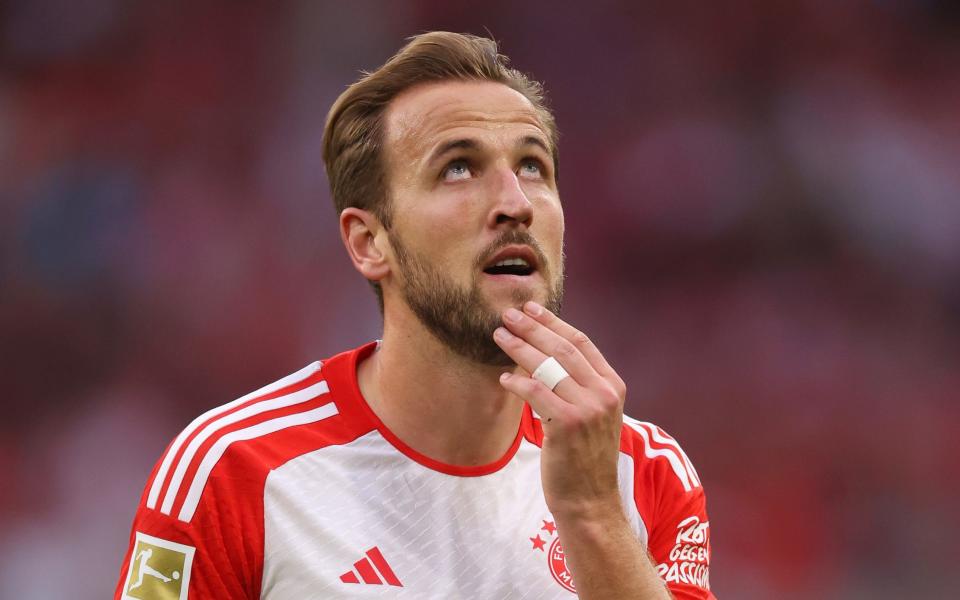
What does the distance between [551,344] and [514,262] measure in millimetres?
345

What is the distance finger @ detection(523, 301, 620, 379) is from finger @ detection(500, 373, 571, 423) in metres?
0.12

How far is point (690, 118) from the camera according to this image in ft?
25.8

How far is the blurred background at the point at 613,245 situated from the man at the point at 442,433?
4033 millimetres

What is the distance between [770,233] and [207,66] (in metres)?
4.11

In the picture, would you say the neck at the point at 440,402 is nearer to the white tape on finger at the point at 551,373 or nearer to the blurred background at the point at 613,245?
the white tape on finger at the point at 551,373

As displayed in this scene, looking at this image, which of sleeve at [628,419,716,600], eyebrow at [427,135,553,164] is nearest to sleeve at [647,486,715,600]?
sleeve at [628,419,716,600]

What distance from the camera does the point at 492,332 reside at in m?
2.73

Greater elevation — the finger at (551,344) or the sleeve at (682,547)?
the finger at (551,344)

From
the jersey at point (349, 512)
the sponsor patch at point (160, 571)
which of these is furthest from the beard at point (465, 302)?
the sponsor patch at point (160, 571)

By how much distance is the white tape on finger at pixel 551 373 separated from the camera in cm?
246

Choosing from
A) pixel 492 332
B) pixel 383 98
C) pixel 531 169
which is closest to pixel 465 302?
pixel 492 332

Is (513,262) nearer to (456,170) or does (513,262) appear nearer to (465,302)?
(465,302)

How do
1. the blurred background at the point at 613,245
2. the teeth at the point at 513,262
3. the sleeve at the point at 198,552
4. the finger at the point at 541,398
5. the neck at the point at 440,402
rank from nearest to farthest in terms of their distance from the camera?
1. the finger at the point at 541,398
2. the sleeve at the point at 198,552
3. the teeth at the point at 513,262
4. the neck at the point at 440,402
5. the blurred background at the point at 613,245

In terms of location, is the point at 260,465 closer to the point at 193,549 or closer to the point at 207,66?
the point at 193,549
